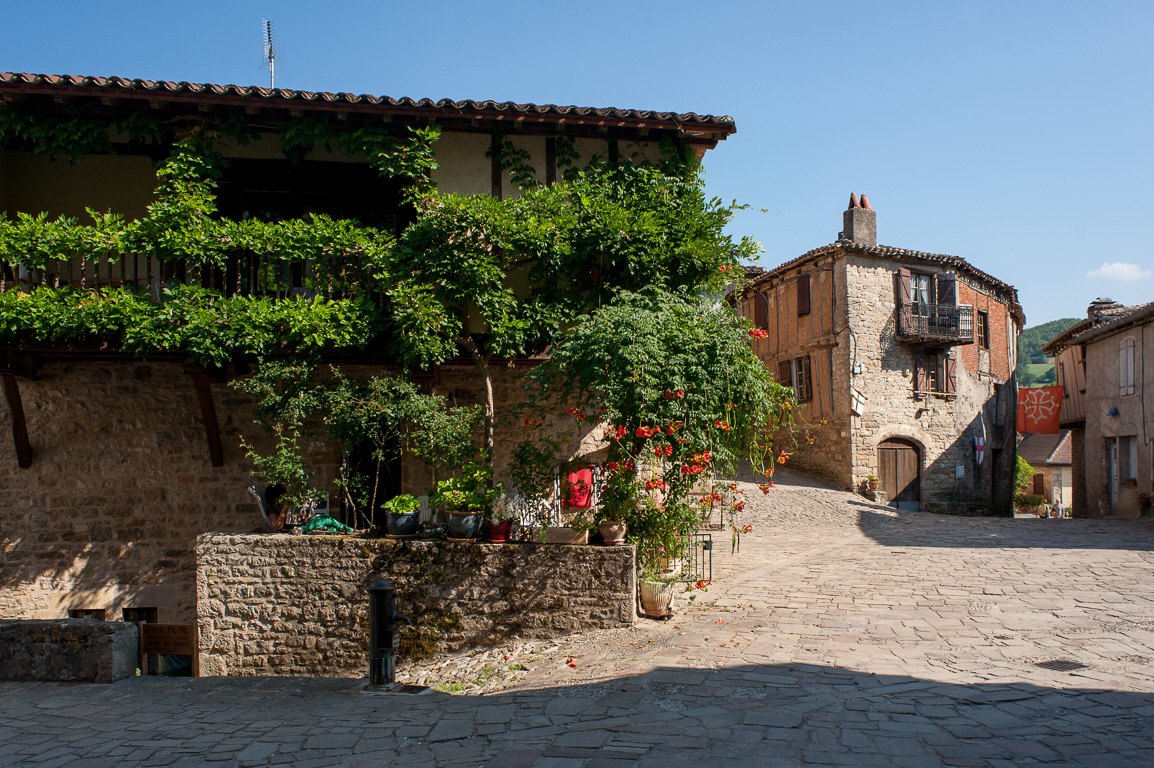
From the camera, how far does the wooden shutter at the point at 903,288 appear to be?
21688 millimetres

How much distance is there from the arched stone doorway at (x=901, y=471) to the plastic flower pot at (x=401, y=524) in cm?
1679

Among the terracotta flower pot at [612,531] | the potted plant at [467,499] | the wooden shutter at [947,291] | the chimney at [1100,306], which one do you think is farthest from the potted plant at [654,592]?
the chimney at [1100,306]

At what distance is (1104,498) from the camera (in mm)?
20562

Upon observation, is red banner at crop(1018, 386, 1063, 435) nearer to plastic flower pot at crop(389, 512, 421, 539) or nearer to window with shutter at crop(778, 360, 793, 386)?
window with shutter at crop(778, 360, 793, 386)

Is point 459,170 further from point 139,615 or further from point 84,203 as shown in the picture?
point 139,615

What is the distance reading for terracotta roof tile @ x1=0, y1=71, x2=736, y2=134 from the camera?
27.4 feet

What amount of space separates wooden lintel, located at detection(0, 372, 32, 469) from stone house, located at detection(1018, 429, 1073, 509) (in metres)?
44.0

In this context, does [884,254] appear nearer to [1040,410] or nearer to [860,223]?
[860,223]

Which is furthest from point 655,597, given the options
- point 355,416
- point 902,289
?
point 902,289

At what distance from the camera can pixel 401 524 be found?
7.99 metres

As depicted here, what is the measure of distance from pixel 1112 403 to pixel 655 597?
18.7 meters

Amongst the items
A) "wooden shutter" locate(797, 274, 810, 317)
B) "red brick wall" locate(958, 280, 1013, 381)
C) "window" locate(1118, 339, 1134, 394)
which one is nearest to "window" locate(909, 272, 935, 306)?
"red brick wall" locate(958, 280, 1013, 381)

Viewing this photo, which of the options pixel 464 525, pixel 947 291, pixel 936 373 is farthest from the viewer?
pixel 936 373

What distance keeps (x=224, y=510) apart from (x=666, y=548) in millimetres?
5821
